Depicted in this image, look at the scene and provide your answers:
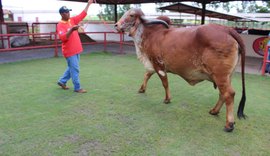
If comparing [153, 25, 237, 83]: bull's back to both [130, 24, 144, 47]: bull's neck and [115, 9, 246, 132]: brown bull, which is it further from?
[130, 24, 144, 47]: bull's neck

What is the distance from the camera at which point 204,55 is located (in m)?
3.21

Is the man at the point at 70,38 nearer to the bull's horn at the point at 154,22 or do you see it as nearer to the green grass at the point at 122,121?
the green grass at the point at 122,121

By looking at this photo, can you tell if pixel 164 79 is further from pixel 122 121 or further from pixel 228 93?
pixel 228 93

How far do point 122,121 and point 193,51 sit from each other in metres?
1.29

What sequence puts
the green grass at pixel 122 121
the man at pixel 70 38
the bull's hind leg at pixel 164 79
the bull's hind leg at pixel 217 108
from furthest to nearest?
1. the man at pixel 70 38
2. the bull's hind leg at pixel 164 79
3. the bull's hind leg at pixel 217 108
4. the green grass at pixel 122 121

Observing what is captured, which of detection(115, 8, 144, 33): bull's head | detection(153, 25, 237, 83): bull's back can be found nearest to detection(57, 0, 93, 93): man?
detection(115, 8, 144, 33): bull's head

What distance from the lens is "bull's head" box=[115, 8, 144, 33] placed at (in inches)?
160

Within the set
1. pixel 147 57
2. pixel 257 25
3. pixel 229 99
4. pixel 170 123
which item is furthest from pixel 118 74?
pixel 257 25

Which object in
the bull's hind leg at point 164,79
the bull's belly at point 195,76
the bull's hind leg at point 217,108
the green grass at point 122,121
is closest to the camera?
the green grass at point 122,121

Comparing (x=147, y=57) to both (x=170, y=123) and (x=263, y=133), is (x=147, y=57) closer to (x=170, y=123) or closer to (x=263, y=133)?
(x=170, y=123)

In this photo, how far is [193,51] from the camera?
3.34 metres

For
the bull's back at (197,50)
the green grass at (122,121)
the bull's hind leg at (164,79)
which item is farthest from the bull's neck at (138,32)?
the green grass at (122,121)

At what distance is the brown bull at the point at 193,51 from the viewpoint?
10.2 feet

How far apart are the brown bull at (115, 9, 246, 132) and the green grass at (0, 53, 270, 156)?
1.11ft
